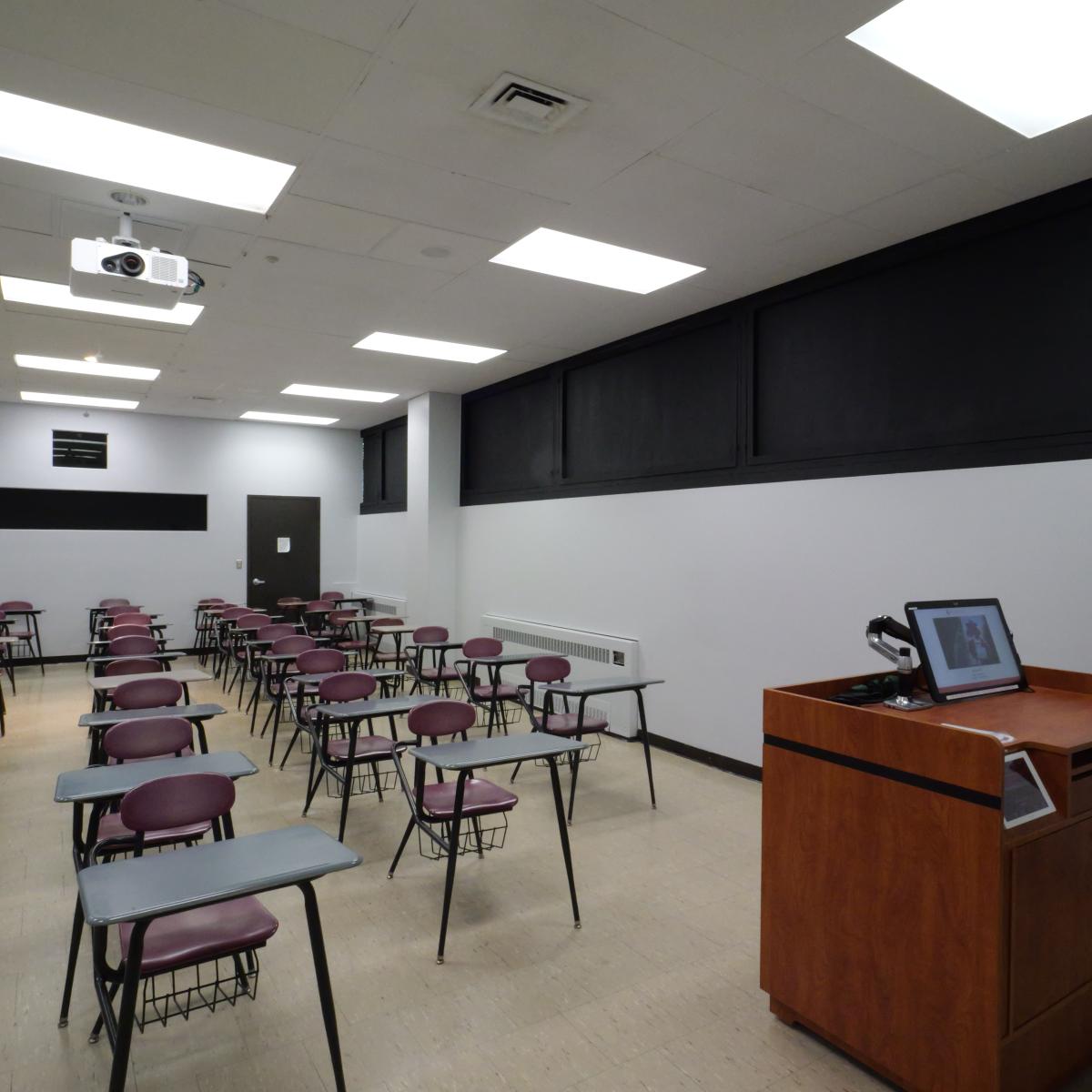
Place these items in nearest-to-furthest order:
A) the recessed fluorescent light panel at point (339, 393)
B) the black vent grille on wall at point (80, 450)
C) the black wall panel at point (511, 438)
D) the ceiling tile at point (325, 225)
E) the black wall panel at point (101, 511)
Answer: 1. the ceiling tile at point (325, 225)
2. the black wall panel at point (511, 438)
3. the recessed fluorescent light panel at point (339, 393)
4. the black wall panel at point (101, 511)
5. the black vent grille on wall at point (80, 450)

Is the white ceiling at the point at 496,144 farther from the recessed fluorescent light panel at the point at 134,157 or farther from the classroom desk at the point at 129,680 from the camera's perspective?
the classroom desk at the point at 129,680

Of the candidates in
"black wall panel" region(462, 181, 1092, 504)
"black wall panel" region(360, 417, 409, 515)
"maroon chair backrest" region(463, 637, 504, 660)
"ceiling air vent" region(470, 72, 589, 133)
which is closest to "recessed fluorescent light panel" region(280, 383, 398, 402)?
"black wall panel" region(360, 417, 409, 515)

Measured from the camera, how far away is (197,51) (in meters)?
2.62

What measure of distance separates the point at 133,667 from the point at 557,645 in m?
3.43

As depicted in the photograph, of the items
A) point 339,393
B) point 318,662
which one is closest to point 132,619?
point 339,393

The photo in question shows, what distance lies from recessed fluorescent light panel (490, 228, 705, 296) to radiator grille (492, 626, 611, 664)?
9.64 ft

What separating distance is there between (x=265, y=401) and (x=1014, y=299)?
25.8 ft

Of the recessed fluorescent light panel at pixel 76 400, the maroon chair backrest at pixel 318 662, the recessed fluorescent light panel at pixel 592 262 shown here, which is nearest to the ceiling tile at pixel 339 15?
the recessed fluorescent light panel at pixel 592 262

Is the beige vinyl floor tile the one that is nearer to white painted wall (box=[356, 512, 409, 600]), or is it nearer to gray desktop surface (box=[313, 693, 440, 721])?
gray desktop surface (box=[313, 693, 440, 721])

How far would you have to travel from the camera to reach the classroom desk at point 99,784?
99.0 inches

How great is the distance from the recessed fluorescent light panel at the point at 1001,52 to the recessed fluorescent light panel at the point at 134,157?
8.42 feet

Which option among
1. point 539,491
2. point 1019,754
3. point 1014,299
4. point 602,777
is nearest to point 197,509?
point 539,491

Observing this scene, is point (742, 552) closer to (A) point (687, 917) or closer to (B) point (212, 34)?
(A) point (687, 917)

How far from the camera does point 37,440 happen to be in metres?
9.56
